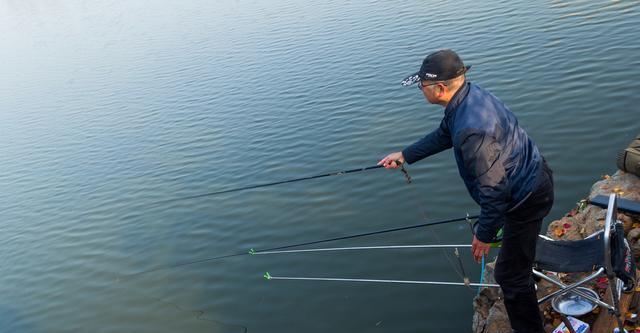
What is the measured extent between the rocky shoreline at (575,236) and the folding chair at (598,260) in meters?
0.40

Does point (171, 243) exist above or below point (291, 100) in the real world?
below

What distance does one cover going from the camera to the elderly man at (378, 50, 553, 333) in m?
3.65

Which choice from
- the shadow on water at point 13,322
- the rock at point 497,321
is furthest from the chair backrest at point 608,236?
the shadow on water at point 13,322

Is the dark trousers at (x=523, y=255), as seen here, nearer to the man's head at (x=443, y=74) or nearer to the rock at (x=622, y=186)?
the man's head at (x=443, y=74)

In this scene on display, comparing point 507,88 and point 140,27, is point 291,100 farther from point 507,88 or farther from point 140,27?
point 140,27

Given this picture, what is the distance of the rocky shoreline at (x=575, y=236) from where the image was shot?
4.76m

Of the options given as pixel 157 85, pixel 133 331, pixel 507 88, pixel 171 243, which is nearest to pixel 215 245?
pixel 171 243

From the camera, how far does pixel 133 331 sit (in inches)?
294

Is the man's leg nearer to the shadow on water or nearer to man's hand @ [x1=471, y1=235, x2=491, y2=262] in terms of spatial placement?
man's hand @ [x1=471, y1=235, x2=491, y2=262]

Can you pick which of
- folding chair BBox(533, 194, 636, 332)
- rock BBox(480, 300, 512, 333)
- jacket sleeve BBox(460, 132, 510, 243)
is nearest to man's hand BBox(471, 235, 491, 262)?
jacket sleeve BBox(460, 132, 510, 243)

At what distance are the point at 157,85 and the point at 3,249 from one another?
8.09 m

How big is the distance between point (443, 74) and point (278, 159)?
7.50m

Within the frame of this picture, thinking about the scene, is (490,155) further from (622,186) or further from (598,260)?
(622,186)

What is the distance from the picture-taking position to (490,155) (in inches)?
143
